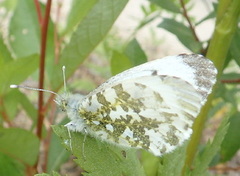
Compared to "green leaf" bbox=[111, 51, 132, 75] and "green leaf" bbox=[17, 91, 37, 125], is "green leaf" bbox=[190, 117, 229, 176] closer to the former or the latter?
"green leaf" bbox=[111, 51, 132, 75]

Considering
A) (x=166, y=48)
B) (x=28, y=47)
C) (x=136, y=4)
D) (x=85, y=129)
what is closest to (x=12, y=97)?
(x=28, y=47)

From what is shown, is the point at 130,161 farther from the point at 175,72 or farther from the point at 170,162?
the point at 175,72

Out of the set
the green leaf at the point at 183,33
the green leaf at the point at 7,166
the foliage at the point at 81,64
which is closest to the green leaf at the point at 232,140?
the foliage at the point at 81,64

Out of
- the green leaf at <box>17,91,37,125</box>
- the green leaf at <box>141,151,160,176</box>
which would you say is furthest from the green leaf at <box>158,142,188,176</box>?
the green leaf at <box>17,91,37,125</box>

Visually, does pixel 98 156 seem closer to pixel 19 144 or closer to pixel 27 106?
pixel 19 144

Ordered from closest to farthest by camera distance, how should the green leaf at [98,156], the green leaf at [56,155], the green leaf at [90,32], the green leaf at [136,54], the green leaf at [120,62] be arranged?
1. the green leaf at [98,156]
2. the green leaf at [90,32]
3. the green leaf at [120,62]
4. the green leaf at [136,54]
5. the green leaf at [56,155]

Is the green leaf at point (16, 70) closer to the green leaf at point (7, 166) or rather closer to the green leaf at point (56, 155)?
the green leaf at point (7, 166)

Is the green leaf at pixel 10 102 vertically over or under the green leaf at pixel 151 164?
over
